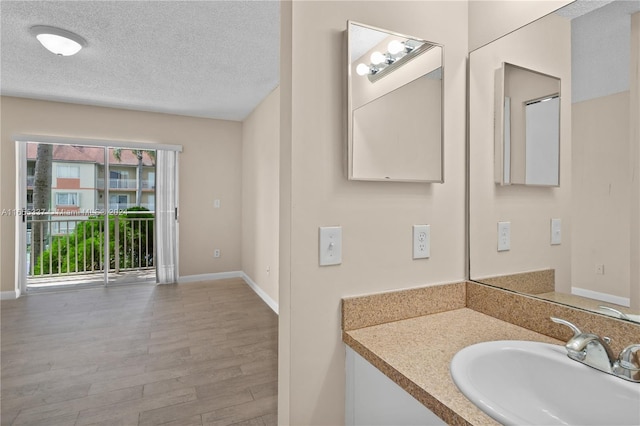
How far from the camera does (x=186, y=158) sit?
5035 millimetres

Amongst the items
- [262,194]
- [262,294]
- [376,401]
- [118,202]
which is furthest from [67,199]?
[376,401]

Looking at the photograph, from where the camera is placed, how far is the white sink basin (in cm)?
72

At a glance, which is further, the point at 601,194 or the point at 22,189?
the point at 22,189

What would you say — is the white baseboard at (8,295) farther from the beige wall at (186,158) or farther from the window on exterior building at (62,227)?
the window on exterior building at (62,227)

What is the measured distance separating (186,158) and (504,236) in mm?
4733

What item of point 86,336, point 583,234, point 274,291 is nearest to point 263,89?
point 274,291

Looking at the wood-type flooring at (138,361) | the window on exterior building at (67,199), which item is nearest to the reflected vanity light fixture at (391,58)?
the wood-type flooring at (138,361)

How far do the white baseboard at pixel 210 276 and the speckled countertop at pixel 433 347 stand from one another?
454cm

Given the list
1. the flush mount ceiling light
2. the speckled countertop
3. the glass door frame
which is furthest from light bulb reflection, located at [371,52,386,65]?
the glass door frame

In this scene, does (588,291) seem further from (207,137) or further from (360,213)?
(207,137)

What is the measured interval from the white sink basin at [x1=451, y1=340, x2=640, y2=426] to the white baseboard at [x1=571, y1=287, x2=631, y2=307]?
180mm

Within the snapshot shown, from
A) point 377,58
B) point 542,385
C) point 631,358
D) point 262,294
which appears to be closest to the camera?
point 631,358

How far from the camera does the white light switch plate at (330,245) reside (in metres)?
1.04

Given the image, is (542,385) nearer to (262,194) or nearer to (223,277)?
(262,194)
